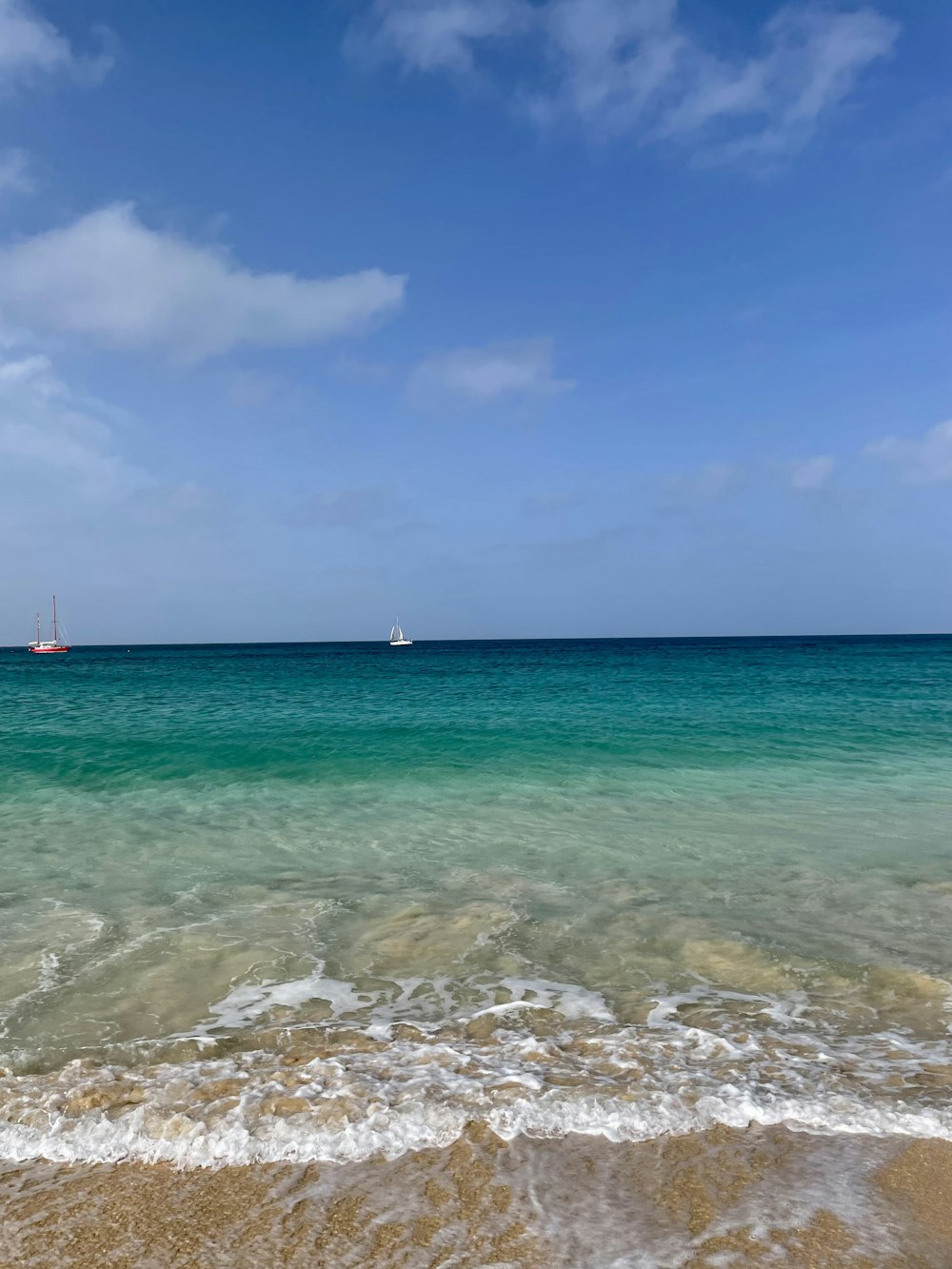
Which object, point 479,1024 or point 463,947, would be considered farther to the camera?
point 463,947

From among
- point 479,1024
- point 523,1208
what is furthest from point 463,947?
point 523,1208

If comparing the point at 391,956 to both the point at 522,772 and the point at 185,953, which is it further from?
the point at 522,772

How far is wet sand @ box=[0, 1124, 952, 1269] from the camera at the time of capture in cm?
301

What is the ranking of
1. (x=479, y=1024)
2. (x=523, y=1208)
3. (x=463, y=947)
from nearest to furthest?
(x=523, y=1208) → (x=479, y=1024) → (x=463, y=947)

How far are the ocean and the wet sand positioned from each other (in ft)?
0.05

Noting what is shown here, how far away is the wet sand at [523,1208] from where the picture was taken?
118 inches

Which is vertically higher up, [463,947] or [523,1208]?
[523,1208]

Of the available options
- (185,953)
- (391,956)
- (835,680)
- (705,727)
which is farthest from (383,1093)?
(835,680)

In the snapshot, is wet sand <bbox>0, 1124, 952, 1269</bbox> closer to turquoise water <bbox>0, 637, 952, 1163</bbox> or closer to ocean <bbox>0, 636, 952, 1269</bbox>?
ocean <bbox>0, 636, 952, 1269</bbox>

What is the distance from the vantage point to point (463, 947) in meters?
6.68

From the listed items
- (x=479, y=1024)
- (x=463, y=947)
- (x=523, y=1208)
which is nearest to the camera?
(x=523, y=1208)

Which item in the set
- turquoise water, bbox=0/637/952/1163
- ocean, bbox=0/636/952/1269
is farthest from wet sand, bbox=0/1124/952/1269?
turquoise water, bbox=0/637/952/1163

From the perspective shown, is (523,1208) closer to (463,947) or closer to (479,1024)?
(479,1024)

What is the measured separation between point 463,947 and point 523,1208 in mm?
3412
